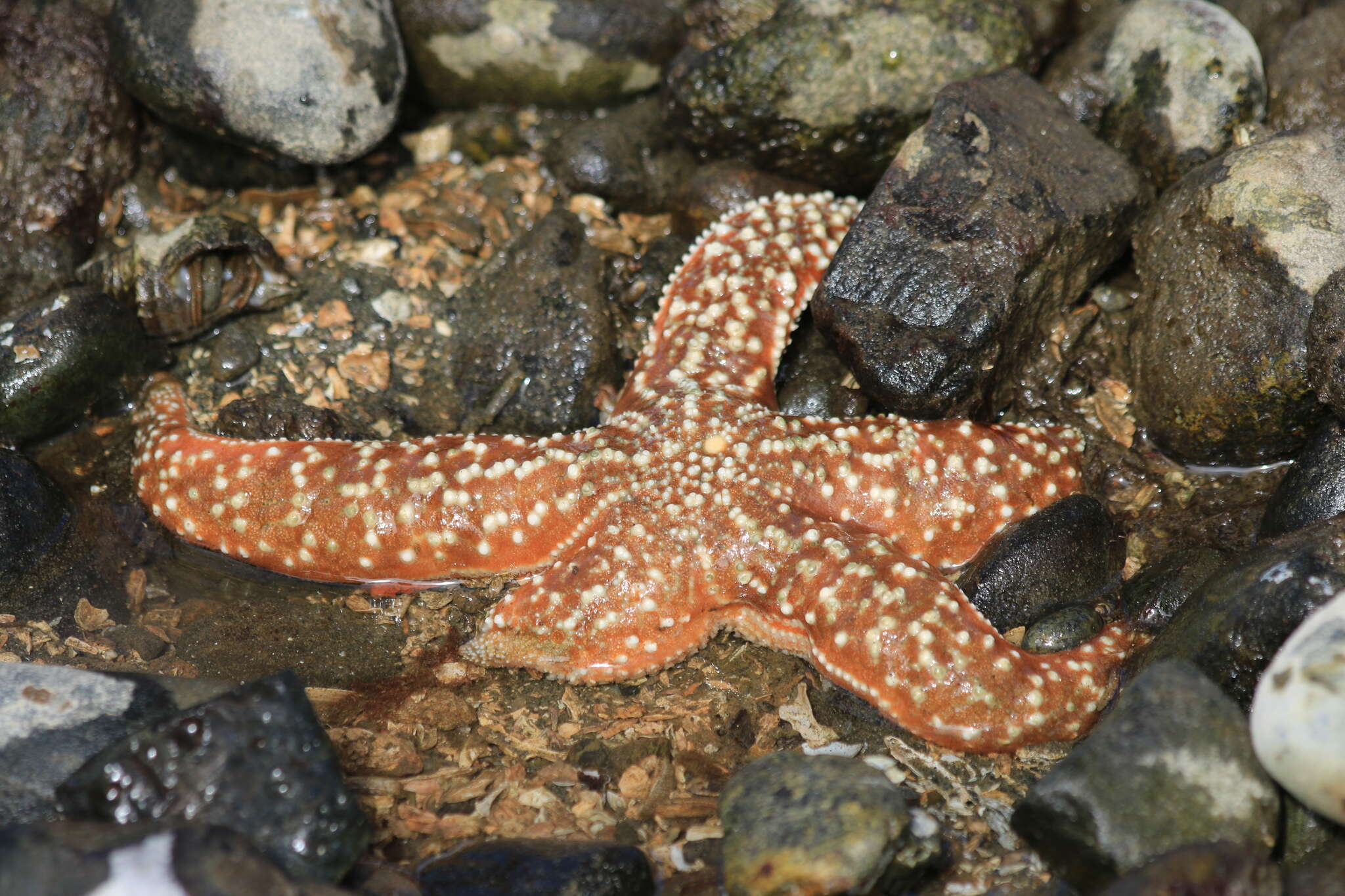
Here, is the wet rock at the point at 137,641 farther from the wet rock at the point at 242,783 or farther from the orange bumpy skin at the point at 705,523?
the wet rock at the point at 242,783

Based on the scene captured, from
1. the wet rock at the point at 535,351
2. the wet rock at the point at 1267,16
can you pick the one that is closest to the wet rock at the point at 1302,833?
the wet rock at the point at 535,351

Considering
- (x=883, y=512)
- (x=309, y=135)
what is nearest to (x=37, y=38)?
(x=309, y=135)

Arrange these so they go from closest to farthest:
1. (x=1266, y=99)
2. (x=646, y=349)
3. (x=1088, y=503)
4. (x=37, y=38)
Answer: (x=1088, y=503) → (x=646, y=349) → (x=1266, y=99) → (x=37, y=38)

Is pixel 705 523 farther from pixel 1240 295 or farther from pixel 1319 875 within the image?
pixel 1240 295

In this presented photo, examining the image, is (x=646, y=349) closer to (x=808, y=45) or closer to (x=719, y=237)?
(x=719, y=237)

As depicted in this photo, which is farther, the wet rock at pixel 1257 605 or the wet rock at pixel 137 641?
the wet rock at pixel 137 641

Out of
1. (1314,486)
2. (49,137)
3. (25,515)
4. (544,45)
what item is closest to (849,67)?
(544,45)
